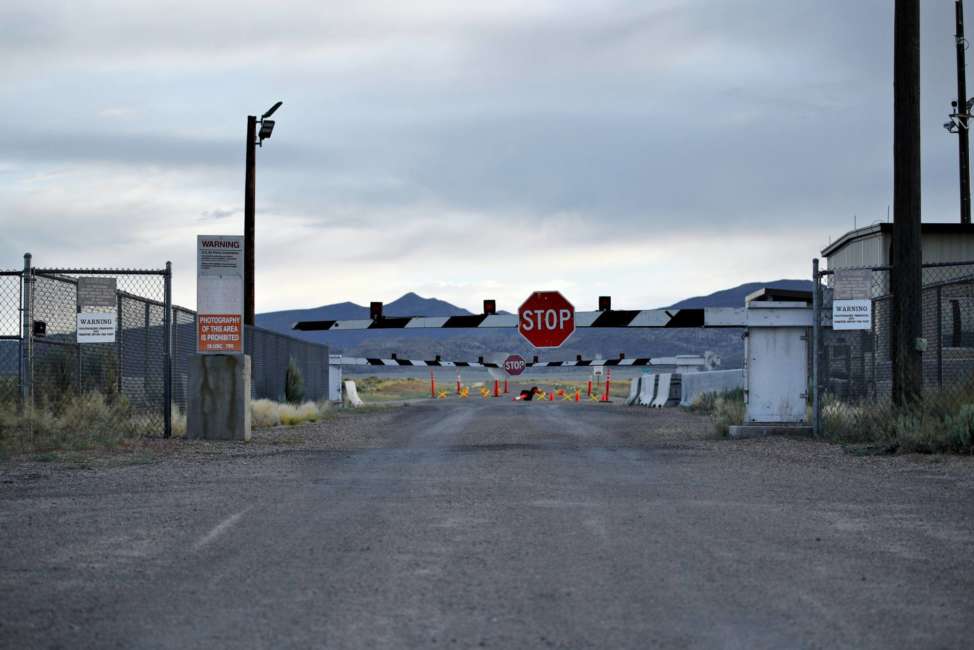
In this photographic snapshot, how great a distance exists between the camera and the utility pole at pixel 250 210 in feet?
103

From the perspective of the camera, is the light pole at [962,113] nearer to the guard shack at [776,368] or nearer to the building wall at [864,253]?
the building wall at [864,253]

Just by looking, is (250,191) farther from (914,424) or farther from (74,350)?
(914,424)

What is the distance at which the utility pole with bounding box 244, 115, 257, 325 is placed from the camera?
3131cm

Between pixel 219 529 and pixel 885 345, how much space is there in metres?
17.5

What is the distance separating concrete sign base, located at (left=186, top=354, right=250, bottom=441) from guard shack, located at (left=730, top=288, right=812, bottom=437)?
813 centimetres

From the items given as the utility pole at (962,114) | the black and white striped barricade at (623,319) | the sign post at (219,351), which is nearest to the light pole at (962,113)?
the utility pole at (962,114)

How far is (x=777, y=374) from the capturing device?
67.2 feet

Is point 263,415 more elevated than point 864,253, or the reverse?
point 864,253

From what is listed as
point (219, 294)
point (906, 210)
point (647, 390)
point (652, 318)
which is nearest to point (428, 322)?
point (652, 318)

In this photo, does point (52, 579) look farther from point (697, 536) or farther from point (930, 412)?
point (930, 412)

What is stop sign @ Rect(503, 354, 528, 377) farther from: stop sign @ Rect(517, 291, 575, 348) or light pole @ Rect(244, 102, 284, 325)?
stop sign @ Rect(517, 291, 575, 348)

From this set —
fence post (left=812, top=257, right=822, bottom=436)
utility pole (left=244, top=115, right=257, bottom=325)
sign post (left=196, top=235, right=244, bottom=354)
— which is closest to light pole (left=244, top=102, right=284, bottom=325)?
utility pole (left=244, top=115, right=257, bottom=325)

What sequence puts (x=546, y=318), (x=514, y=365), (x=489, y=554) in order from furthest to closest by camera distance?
(x=514, y=365) → (x=546, y=318) → (x=489, y=554)

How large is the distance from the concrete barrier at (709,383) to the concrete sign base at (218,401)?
16066 mm
